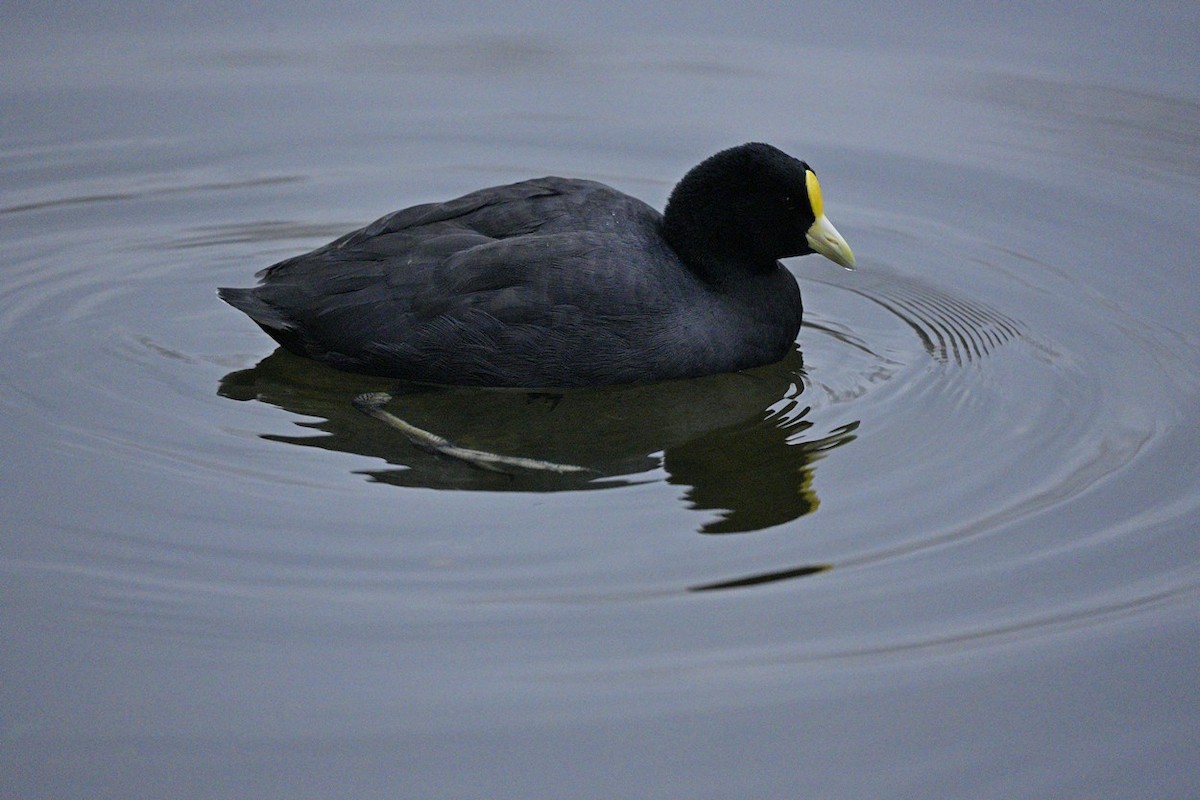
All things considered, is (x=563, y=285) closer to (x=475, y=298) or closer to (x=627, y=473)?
(x=475, y=298)

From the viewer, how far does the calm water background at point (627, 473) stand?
3521mm

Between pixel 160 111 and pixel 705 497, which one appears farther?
pixel 160 111

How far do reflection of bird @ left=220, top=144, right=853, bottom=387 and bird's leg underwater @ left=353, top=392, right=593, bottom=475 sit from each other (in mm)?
268

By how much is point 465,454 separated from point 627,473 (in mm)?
535

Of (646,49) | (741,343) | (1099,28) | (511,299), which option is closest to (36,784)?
(511,299)

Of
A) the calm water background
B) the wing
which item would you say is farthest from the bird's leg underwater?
the wing

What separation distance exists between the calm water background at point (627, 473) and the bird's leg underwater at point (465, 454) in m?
0.08

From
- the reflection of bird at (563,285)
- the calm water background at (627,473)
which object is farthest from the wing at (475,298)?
the calm water background at (627,473)

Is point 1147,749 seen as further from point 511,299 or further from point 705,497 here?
point 511,299

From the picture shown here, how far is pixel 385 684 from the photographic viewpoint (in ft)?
11.9

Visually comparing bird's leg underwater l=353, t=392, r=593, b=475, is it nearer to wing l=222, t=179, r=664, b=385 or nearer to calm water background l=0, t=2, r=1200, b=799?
calm water background l=0, t=2, r=1200, b=799

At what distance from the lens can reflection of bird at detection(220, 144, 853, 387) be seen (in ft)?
17.3

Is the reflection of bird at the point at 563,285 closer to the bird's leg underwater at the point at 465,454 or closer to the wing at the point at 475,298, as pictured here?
the wing at the point at 475,298

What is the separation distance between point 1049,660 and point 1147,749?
36 centimetres
